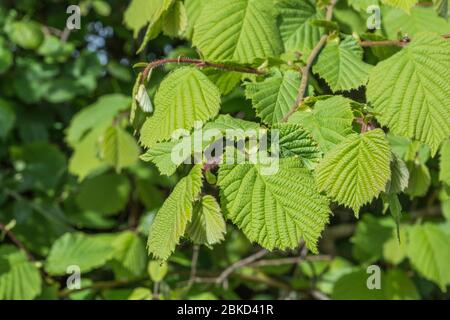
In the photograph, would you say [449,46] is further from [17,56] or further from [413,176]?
[17,56]

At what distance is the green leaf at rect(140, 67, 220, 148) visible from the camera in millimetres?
1205

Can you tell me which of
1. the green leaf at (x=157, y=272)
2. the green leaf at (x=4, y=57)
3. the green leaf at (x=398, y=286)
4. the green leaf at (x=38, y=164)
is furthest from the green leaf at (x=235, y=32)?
the green leaf at (x=38, y=164)

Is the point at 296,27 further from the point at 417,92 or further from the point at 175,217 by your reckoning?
the point at 175,217

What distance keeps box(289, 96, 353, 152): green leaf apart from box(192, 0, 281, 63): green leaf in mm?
223

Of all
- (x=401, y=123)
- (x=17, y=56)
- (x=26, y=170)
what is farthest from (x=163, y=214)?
(x=17, y=56)

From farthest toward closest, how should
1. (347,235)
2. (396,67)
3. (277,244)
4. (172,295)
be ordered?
(347,235), (172,295), (396,67), (277,244)

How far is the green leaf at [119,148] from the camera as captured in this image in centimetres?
214

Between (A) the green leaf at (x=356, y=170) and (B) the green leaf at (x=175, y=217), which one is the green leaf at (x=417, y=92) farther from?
(B) the green leaf at (x=175, y=217)

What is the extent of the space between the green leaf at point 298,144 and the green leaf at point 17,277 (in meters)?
1.06

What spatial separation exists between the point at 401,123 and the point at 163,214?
43 cm

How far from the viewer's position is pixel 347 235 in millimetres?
3156

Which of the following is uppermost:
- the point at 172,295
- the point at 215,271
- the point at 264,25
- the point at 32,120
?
the point at 264,25

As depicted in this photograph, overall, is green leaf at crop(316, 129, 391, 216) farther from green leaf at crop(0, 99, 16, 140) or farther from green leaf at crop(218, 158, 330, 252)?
green leaf at crop(0, 99, 16, 140)

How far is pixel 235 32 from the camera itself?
137 cm
